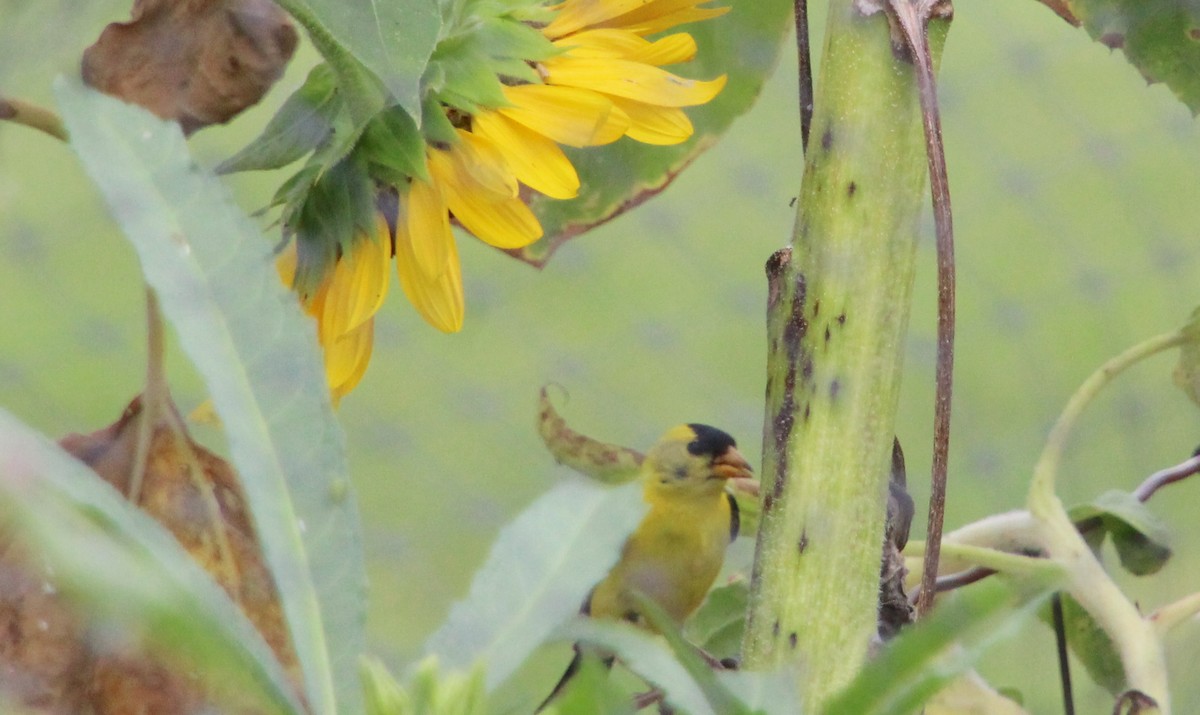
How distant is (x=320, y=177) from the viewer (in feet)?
0.83

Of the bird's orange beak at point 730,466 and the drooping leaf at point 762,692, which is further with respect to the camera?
the bird's orange beak at point 730,466

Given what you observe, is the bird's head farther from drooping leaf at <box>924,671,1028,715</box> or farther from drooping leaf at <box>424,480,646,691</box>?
drooping leaf at <box>424,480,646,691</box>

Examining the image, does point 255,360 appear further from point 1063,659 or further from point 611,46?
point 1063,659

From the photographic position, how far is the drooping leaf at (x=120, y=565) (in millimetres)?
113

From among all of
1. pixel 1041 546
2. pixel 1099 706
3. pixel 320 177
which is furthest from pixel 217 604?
pixel 1099 706

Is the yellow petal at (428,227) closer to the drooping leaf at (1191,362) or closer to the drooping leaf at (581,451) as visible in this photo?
the drooping leaf at (581,451)

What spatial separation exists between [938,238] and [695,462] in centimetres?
31

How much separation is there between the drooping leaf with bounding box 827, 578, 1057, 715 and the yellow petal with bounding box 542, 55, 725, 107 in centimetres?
15

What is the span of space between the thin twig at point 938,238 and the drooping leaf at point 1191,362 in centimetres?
21

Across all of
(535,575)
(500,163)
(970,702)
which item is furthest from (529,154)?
(970,702)

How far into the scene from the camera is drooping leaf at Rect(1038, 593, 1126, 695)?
0.44 m

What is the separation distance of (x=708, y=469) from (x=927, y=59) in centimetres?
33

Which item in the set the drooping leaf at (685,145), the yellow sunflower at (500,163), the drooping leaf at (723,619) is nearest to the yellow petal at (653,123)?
the yellow sunflower at (500,163)

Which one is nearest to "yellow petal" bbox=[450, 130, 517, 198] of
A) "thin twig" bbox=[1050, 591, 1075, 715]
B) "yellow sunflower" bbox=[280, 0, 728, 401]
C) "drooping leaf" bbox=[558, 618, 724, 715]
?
"yellow sunflower" bbox=[280, 0, 728, 401]
